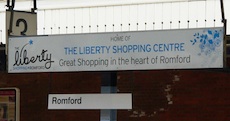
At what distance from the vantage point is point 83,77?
12461mm

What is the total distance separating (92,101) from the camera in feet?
29.3

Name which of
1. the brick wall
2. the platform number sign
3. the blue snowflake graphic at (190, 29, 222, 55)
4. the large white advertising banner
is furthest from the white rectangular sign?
the brick wall

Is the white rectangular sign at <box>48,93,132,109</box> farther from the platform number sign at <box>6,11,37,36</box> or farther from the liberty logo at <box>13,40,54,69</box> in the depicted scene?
the platform number sign at <box>6,11,37,36</box>

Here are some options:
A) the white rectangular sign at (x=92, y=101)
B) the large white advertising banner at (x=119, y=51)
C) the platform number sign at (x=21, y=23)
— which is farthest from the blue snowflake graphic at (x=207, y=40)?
the platform number sign at (x=21, y=23)

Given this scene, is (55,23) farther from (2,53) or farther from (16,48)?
(16,48)

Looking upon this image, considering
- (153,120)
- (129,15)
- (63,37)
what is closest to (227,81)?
(153,120)

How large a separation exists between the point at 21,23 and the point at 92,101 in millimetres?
1843

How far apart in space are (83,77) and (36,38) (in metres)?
3.74

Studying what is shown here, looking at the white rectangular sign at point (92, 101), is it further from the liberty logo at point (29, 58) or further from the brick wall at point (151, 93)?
the brick wall at point (151, 93)

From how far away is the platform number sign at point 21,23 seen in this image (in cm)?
938

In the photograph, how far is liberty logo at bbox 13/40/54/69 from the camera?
876cm

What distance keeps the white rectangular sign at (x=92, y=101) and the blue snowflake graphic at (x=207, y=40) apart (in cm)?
146

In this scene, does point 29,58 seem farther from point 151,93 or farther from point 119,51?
point 151,93

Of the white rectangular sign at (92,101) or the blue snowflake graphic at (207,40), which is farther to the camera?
the white rectangular sign at (92,101)
